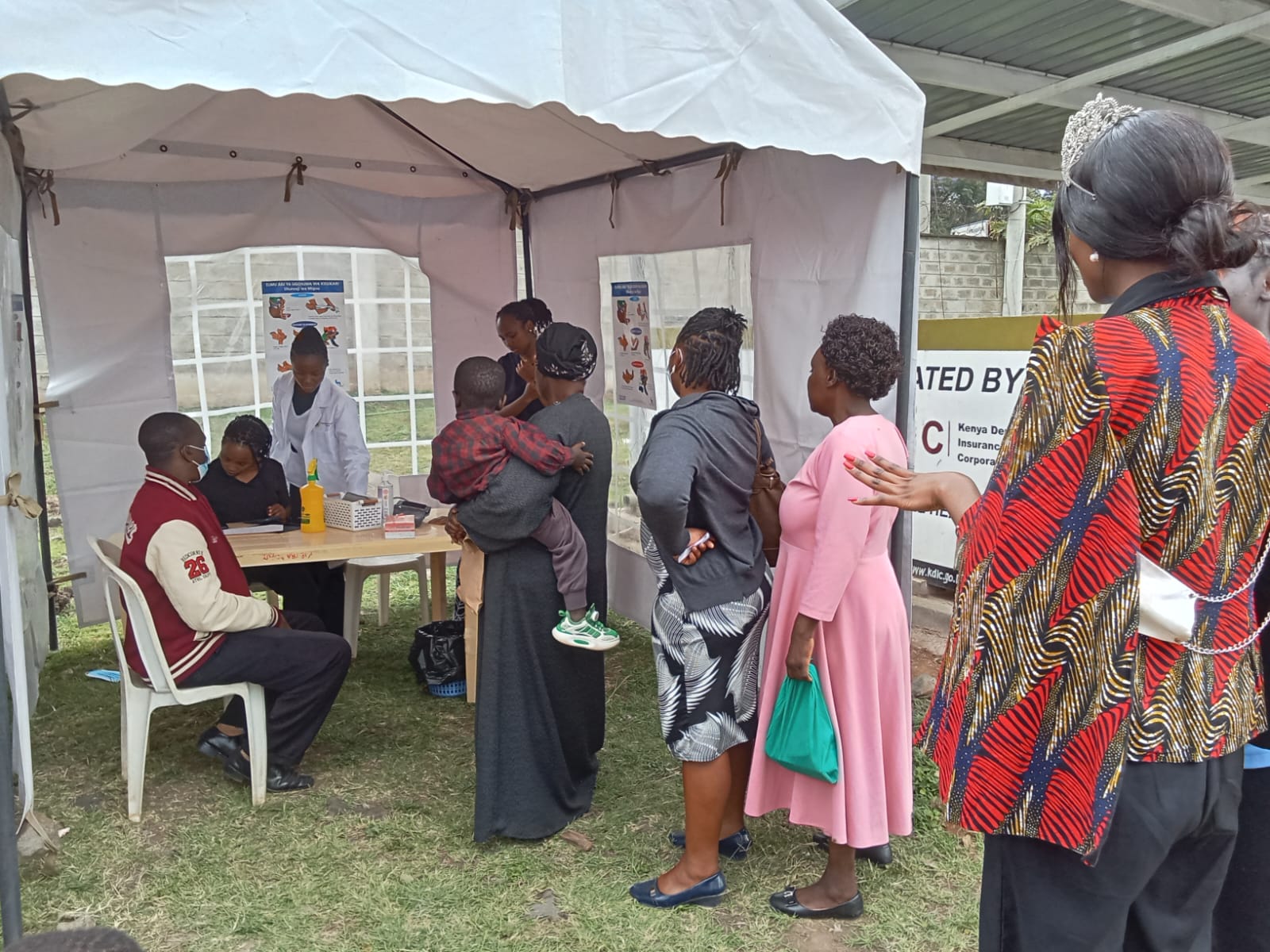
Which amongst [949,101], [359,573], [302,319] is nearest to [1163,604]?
[359,573]

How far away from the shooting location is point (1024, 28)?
5.06 m

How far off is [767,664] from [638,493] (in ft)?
2.20

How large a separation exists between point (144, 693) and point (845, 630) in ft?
7.88

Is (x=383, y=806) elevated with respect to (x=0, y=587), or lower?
lower

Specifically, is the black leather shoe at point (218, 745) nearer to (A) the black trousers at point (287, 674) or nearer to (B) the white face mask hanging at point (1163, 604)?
(A) the black trousers at point (287, 674)

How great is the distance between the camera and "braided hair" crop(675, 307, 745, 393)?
269 centimetres

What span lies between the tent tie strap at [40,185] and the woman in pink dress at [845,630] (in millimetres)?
3894

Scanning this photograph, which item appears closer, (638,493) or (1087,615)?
(1087,615)

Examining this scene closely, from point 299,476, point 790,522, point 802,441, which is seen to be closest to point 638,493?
point 790,522

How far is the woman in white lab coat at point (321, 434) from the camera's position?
5102mm

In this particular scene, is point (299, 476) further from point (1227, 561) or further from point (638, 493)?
point (1227, 561)

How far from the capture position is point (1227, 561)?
125 centimetres

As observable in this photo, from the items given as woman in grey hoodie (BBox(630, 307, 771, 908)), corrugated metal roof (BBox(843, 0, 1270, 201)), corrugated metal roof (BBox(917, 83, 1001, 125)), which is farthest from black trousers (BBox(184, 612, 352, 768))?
Answer: corrugated metal roof (BBox(917, 83, 1001, 125))

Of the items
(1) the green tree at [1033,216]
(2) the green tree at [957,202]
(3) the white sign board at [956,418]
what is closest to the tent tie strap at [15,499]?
(3) the white sign board at [956,418]
